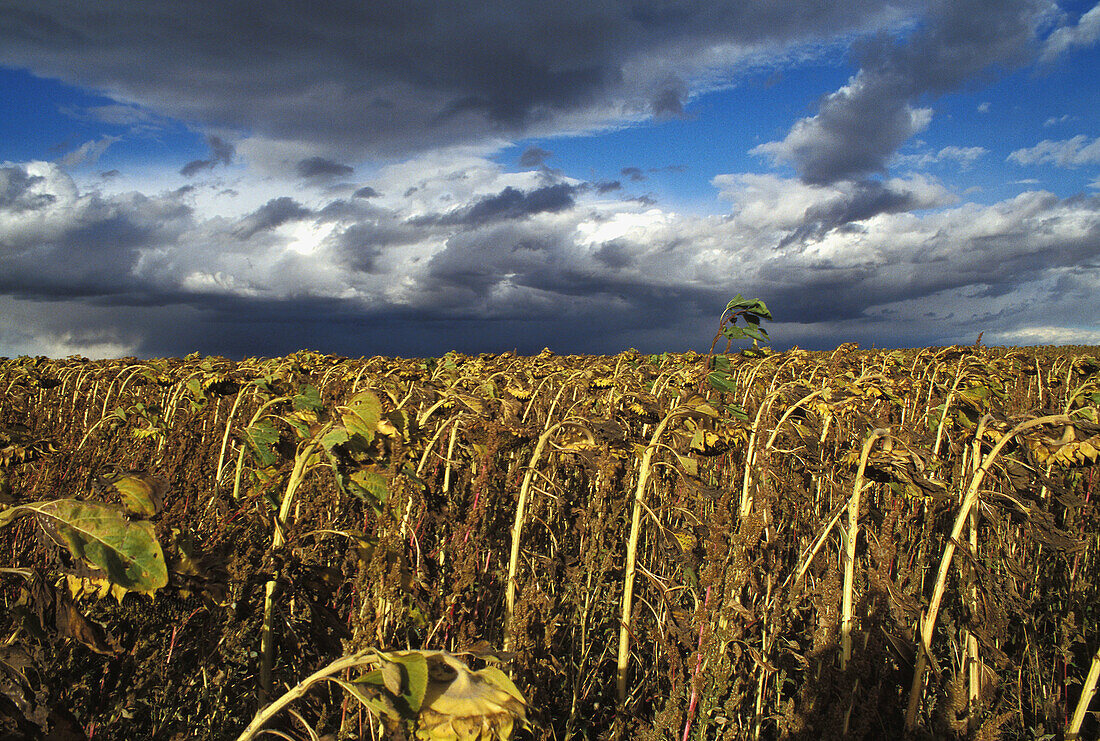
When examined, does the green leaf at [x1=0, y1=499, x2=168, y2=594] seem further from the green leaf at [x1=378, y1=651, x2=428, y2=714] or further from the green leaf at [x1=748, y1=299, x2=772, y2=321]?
the green leaf at [x1=748, y1=299, x2=772, y2=321]


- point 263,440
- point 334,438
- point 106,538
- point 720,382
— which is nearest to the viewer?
point 106,538

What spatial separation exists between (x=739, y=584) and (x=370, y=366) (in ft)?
25.0

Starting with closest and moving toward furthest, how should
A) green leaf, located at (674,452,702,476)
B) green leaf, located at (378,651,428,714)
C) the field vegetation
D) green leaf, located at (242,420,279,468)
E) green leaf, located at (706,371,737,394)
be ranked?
green leaf, located at (378,651,428,714), the field vegetation, green leaf, located at (674,452,702,476), green leaf, located at (242,420,279,468), green leaf, located at (706,371,737,394)

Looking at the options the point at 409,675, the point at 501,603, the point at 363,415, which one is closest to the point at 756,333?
the point at 363,415

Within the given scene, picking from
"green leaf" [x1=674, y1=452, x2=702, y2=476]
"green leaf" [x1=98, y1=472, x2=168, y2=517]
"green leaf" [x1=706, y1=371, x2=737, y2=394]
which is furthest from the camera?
"green leaf" [x1=706, y1=371, x2=737, y2=394]

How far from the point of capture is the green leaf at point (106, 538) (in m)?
1.02

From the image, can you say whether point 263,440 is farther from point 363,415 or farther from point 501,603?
point 501,603

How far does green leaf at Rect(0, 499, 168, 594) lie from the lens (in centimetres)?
102

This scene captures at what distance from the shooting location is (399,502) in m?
2.33

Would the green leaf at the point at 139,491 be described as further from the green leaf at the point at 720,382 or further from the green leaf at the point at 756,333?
the green leaf at the point at 720,382

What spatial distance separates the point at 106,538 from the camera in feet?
3.40

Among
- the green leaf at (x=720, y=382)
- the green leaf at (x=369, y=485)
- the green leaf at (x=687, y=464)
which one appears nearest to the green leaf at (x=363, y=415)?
the green leaf at (x=369, y=485)

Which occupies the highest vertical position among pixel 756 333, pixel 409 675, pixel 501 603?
pixel 756 333

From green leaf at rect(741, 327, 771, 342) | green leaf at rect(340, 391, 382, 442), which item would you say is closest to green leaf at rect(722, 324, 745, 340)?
green leaf at rect(741, 327, 771, 342)
